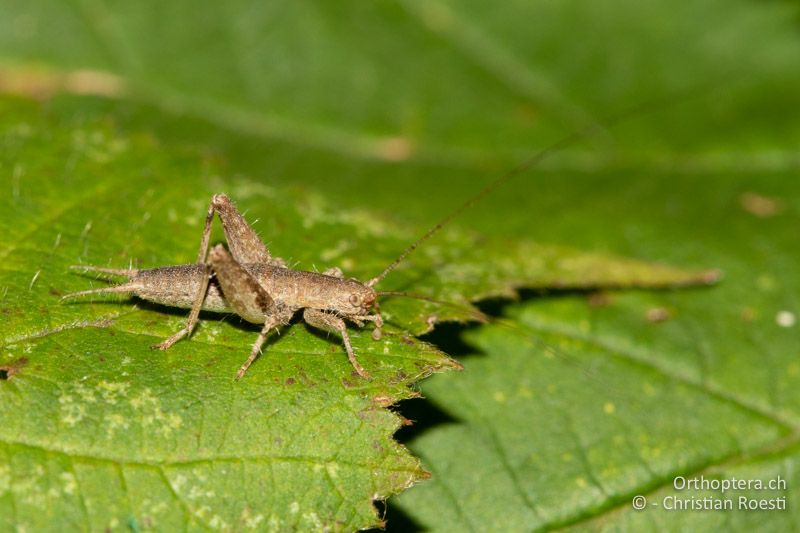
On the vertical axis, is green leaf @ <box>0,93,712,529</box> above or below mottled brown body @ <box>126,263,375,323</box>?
below

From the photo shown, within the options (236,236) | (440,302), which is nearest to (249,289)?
(236,236)

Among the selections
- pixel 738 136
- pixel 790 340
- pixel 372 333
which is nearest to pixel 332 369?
pixel 372 333

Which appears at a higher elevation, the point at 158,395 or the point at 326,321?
the point at 326,321

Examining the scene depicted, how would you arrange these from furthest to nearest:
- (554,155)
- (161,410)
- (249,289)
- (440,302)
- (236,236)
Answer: (554,155) < (236,236) < (440,302) < (249,289) < (161,410)

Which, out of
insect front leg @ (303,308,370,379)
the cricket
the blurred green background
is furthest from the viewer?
the blurred green background

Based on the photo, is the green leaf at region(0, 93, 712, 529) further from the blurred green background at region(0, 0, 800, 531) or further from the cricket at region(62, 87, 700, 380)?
the blurred green background at region(0, 0, 800, 531)

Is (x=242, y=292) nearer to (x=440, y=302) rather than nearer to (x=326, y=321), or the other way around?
(x=326, y=321)

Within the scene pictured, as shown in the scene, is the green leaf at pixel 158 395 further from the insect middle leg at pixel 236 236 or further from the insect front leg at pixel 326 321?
the insect middle leg at pixel 236 236

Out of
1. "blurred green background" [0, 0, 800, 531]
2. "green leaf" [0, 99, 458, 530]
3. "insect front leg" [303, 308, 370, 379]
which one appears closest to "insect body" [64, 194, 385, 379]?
"insect front leg" [303, 308, 370, 379]

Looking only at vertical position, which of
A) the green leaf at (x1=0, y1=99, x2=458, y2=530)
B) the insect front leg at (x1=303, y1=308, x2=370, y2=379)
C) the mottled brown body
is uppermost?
the mottled brown body
